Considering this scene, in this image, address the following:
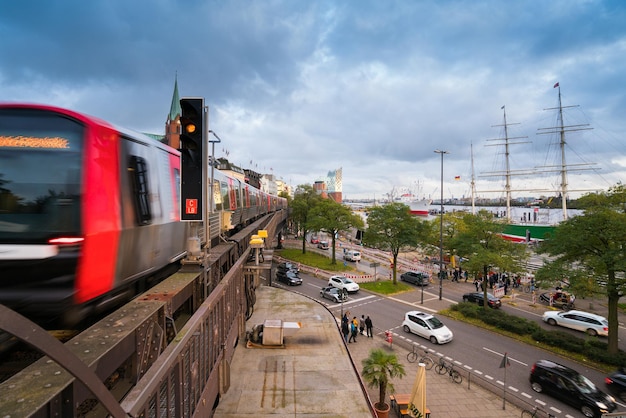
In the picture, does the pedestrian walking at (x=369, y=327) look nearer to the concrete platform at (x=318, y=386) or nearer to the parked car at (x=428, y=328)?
the concrete platform at (x=318, y=386)

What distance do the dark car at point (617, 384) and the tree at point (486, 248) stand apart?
27.9 feet

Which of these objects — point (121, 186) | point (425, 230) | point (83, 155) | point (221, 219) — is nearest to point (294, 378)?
point (221, 219)

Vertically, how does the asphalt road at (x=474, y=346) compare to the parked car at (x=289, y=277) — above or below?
below

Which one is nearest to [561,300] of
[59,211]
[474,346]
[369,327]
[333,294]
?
[474,346]

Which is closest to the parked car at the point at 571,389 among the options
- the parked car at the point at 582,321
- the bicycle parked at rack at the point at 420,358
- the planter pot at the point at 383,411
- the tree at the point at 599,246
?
the bicycle parked at rack at the point at 420,358

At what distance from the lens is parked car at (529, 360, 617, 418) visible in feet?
38.1

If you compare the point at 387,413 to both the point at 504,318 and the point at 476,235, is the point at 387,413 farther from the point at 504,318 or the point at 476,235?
the point at 476,235

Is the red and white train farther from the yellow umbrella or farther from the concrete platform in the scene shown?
the yellow umbrella

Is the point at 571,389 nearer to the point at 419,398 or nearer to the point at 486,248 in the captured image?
the point at 419,398

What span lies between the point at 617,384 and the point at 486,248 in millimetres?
11929

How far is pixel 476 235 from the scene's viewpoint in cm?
2470

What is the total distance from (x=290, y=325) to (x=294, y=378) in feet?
11.8

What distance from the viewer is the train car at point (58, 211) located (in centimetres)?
382

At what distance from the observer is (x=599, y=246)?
51.7 ft
